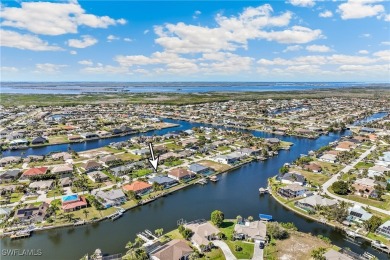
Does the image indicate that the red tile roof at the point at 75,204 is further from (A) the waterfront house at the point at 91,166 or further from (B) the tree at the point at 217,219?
(B) the tree at the point at 217,219

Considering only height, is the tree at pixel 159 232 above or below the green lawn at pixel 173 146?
below

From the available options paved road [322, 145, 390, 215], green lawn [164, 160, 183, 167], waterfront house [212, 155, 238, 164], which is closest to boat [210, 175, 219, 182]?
waterfront house [212, 155, 238, 164]

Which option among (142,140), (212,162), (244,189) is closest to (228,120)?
(142,140)

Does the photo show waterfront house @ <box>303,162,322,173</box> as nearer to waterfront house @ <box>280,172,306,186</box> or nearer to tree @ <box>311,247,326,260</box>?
waterfront house @ <box>280,172,306,186</box>

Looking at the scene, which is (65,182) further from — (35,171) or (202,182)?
(202,182)

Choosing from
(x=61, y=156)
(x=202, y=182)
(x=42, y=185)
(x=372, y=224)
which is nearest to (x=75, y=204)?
(x=42, y=185)

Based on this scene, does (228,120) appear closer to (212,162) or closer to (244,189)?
(212,162)

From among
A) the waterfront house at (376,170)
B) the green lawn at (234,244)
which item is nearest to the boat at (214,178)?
the green lawn at (234,244)
